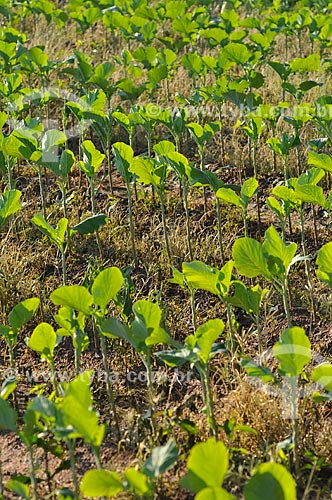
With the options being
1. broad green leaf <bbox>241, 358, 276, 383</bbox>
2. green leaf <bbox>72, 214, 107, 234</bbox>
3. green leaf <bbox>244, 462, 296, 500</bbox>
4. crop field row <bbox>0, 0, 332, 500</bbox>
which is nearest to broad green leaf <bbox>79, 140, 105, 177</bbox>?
crop field row <bbox>0, 0, 332, 500</bbox>

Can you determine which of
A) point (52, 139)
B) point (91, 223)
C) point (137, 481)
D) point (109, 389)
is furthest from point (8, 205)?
point (137, 481)

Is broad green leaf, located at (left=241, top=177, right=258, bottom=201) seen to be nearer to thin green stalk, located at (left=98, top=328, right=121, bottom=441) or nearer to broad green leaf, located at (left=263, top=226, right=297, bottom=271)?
broad green leaf, located at (left=263, top=226, right=297, bottom=271)

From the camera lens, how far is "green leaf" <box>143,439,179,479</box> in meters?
2.23

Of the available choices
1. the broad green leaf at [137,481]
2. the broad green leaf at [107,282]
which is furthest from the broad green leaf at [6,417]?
the broad green leaf at [107,282]

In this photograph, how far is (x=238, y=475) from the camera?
2.55 metres

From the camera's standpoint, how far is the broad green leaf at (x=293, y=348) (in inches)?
98.2

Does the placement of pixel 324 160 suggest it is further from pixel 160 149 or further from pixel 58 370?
pixel 58 370

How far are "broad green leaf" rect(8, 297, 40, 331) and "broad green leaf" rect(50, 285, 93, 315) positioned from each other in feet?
0.46

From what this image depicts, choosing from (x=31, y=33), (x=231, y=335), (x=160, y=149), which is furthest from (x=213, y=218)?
(x=31, y=33)

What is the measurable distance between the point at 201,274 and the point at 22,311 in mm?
630

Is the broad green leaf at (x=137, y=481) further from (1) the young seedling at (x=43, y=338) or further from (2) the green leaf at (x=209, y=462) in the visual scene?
(1) the young seedling at (x=43, y=338)

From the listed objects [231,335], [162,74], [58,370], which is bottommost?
[58,370]

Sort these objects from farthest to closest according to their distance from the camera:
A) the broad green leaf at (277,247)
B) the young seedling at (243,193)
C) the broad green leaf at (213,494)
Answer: the young seedling at (243,193) → the broad green leaf at (277,247) → the broad green leaf at (213,494)

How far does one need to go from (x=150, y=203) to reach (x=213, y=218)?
37 cm
